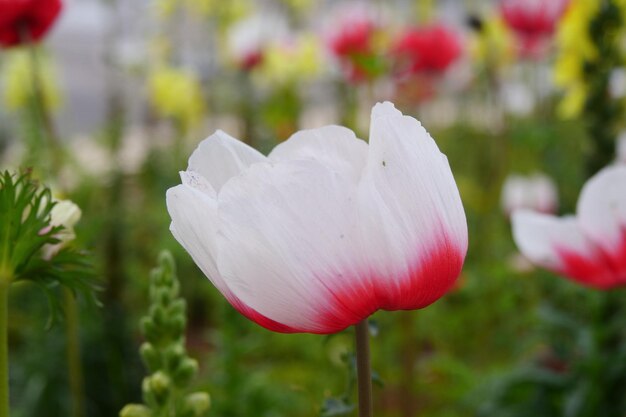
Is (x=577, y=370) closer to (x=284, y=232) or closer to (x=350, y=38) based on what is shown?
(x=284, y=232)

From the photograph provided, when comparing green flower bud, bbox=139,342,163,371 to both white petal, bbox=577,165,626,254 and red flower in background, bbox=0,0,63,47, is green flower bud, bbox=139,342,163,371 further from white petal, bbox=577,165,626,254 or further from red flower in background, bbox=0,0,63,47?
red flower in background, bbox=0,0,63,47

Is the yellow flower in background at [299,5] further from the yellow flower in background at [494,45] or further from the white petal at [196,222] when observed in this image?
the white petal at [196,222]

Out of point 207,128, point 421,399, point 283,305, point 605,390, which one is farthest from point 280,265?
point 207,128

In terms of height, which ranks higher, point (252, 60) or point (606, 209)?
point (252, 60)

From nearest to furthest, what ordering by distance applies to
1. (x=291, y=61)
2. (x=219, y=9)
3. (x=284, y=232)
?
(x=284, y=232), (x=291, y=61), (x=219, y=9)

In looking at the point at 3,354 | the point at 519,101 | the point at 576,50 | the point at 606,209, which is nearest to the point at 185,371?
the point at 3,354

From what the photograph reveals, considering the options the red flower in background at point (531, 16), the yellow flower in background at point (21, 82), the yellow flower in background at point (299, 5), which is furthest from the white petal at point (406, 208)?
the yellow flower in background at point (299, 5)

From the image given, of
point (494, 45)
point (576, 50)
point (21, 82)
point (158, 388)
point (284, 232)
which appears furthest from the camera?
point (21, 82)
